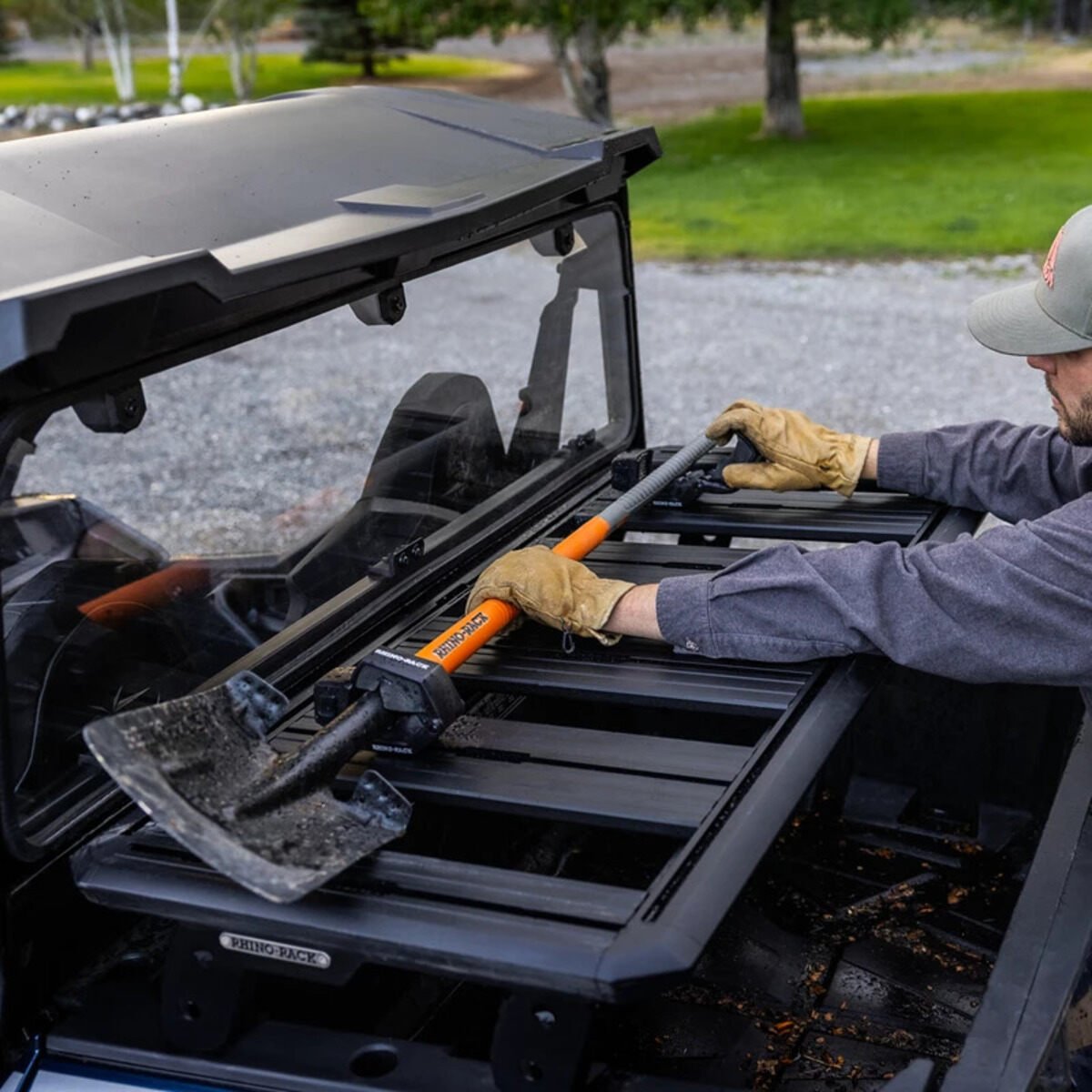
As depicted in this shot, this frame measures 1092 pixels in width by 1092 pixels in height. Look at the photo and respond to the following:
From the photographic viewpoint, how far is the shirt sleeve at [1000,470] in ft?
9.25

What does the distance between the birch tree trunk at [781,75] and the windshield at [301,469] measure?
15100 millimetres

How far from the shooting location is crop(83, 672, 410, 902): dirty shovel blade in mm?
1497

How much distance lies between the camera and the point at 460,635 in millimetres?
2139

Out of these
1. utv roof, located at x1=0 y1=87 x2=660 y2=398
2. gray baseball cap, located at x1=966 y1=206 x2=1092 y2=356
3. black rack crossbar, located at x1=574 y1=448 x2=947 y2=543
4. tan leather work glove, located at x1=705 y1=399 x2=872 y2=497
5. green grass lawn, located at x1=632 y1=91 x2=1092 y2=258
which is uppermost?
utv roof, located at x1=0 y1=87 x2=660 y2=398

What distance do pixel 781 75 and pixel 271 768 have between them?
59.8 ft

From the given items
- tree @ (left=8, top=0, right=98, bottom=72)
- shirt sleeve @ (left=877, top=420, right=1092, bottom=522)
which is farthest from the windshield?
tree @ (left=8, top=0, right=98, bottom=72)

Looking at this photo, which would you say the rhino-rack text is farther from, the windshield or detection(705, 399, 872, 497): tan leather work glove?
detection(705, 399, 872, 497): tan leather work glove

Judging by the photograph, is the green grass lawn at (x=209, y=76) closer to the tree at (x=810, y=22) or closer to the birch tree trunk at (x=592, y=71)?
the birch tree trunk at (x=592, y=71)

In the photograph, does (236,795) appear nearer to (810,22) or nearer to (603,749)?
(603,749)

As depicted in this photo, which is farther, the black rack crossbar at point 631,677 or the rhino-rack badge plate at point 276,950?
the black rack crossbar at point 631,677

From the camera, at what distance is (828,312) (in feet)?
34.9

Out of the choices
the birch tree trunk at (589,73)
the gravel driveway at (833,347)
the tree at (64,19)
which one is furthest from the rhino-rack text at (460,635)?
the tree at (64,19)

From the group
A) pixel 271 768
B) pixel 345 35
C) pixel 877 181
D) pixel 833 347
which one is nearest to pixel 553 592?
pixel 271 768

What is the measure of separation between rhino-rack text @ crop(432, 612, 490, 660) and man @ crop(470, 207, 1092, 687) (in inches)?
3.1
